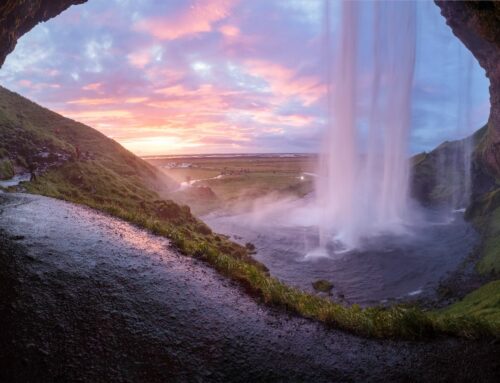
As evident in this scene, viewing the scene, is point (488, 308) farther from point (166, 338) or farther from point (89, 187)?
point (89, 187)

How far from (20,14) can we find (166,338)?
28654 mm

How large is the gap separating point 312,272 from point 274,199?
5746 cm

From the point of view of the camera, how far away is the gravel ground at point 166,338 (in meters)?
7.46

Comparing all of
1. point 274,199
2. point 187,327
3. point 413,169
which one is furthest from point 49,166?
point 413,169

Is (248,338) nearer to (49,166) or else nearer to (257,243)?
(257,243)

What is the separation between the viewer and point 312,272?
32.7 m

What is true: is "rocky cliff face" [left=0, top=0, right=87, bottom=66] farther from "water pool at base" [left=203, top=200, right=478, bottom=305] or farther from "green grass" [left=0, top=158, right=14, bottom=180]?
"water pool at base" [left=203, top=200, right=478, bottom=305]

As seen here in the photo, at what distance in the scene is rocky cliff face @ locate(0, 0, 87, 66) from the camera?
21802 mm

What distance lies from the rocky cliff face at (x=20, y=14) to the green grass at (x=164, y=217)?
13.2 m

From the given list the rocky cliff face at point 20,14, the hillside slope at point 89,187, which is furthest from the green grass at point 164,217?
the rocky cliff face at point 20,14

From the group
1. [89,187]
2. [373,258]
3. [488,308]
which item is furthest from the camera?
[89,187]

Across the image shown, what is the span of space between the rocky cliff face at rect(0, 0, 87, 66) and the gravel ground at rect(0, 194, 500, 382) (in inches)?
738

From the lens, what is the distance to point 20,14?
2452 cm

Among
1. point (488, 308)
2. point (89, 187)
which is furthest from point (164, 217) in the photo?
point (488, 308)
